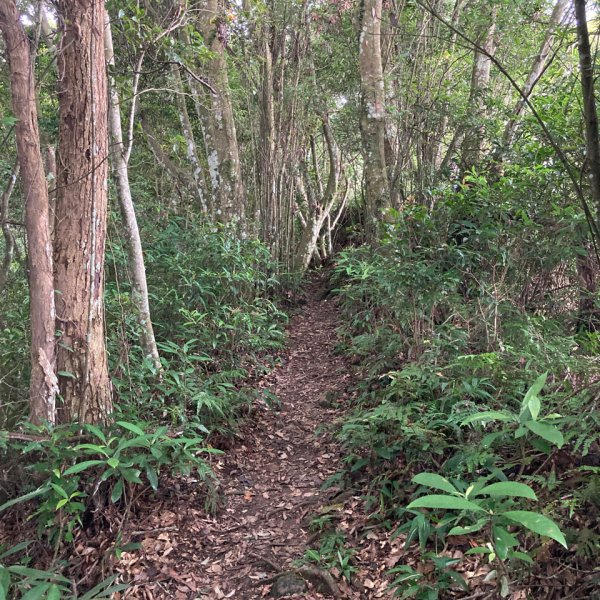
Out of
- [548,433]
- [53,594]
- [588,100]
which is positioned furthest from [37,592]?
[588,100]

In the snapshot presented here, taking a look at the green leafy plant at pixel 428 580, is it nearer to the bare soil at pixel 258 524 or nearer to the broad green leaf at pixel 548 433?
the bare soil at pixel 258 524

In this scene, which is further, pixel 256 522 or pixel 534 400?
pixel 256 522

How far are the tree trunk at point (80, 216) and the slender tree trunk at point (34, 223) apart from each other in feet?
0.43

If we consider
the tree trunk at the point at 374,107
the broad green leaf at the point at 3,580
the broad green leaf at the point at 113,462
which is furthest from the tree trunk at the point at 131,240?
the tree trunk at the point at 374,107

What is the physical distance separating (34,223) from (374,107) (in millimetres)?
4344

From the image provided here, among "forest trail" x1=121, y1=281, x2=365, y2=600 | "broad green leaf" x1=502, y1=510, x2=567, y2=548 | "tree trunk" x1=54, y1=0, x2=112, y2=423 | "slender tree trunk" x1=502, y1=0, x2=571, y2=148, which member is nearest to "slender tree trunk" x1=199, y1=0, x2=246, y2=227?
"forest trail" x1=121, y1=281, x2=365, y2=600

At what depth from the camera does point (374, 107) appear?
18.7ft

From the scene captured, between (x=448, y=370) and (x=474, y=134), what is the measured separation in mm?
3419

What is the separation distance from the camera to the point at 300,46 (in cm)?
772

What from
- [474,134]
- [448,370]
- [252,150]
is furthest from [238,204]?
[448,370]

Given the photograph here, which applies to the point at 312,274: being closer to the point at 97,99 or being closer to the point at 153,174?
the point at 153,174

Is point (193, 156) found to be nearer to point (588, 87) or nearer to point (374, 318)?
point (374, 318)

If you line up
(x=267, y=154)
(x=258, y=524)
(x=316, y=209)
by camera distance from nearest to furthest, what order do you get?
1. (x=258, y=524)
2. (x=267, y=154)
3. (x=316, y=209)

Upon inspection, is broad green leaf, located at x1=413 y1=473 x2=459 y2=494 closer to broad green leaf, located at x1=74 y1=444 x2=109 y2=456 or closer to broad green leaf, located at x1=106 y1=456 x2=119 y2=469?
broad green leaf, located at x1=106 y1=456 x2=119 y2=469
